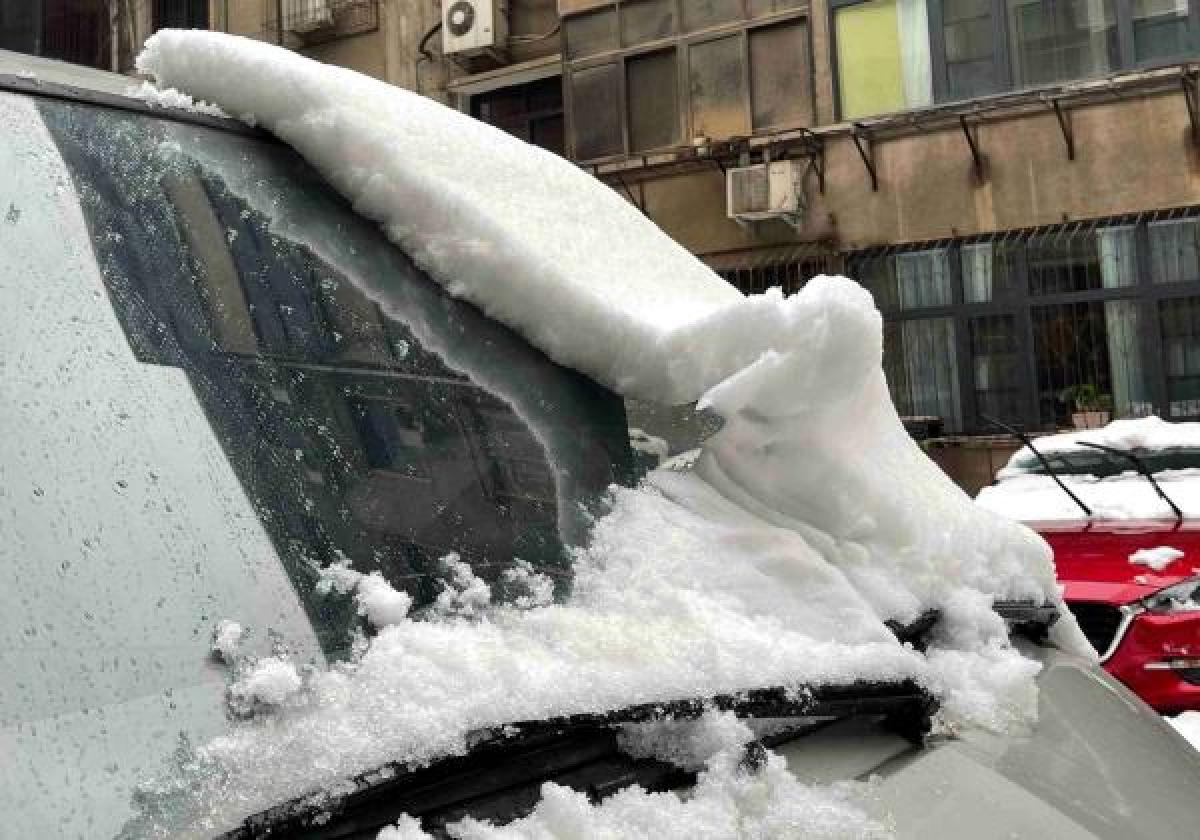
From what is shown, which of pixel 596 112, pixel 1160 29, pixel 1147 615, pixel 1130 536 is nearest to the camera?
pixel 1147 615

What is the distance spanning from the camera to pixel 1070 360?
12453 mm

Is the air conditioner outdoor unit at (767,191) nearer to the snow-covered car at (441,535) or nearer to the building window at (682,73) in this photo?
the building window at (682,73)

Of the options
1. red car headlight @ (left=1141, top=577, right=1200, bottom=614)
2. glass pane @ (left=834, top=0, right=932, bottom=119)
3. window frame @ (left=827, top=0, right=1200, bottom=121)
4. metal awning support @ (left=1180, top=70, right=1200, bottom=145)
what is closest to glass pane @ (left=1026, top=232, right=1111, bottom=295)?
metal awning support @ (left=1180, top=70, right=1200, bottom=145)

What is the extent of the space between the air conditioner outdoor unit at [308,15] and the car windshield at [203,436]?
16295 millimetres

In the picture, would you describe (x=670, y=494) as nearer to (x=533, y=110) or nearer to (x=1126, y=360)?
(x=1126, y=360)

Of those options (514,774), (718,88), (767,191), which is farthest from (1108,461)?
(718,88)

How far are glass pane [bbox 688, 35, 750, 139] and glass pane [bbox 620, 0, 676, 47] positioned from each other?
514 millimetres

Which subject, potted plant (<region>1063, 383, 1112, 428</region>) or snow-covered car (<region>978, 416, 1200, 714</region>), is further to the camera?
potted plant (<region>1063, 383, 1112, 428</region>)

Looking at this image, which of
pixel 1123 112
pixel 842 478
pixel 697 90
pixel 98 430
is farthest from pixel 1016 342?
pixel 98 430

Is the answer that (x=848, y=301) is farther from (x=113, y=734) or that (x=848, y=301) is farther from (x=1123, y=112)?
(x=1123, y=112)

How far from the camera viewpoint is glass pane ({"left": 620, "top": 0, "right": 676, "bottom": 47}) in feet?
47.1

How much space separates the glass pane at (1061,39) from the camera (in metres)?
12.2

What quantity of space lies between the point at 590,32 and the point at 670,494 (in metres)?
14.5

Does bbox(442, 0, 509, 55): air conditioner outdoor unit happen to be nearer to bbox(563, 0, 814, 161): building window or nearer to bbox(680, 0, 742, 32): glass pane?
bbox(563, 0, 814, 161): building window
